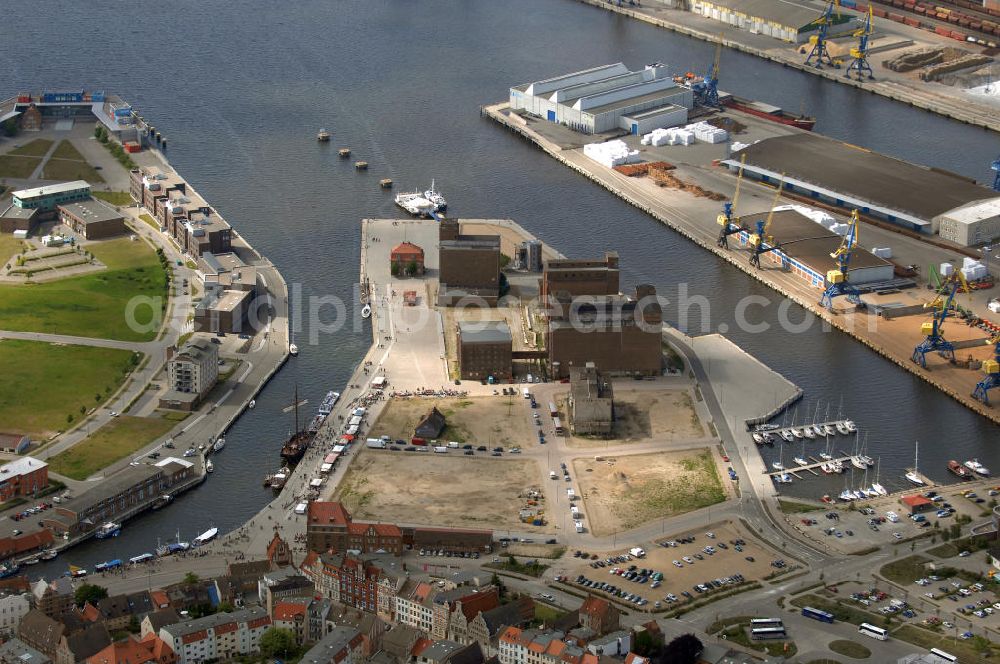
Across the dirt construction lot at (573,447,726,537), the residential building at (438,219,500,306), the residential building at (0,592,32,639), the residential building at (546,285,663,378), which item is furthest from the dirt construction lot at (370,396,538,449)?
the residential building at (0,592,32,639)

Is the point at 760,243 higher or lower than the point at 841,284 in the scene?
higher

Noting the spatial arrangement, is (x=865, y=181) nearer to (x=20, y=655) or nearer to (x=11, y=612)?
(x=11, y=612)

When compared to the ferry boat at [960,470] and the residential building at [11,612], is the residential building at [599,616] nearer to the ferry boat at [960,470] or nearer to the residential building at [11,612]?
the residential building at [11,612]

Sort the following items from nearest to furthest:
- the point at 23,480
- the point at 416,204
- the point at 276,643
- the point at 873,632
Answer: the point at 276,643 < the point at 873,632 < the point at 23,480 < the point at 416,204

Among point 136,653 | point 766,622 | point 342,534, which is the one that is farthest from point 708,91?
point 136,653

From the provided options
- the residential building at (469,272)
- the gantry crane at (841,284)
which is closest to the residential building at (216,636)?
the residential building at (469,272)

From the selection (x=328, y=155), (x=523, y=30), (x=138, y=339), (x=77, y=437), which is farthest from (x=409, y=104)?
(x=77, y=437)

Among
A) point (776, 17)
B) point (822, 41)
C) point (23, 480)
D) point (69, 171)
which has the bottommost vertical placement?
point (23, 480)
